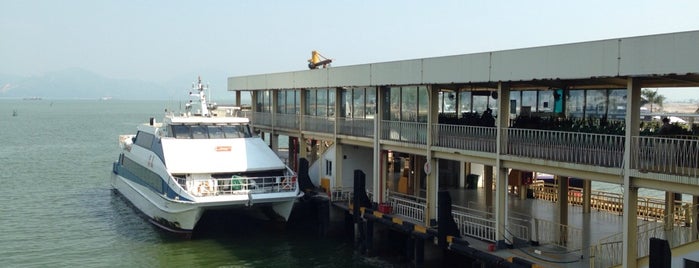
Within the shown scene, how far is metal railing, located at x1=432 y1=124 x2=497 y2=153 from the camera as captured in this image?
60.4ft

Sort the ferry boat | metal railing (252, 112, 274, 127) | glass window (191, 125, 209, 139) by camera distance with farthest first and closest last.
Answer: metal railing (252, 112, 274, 127) → glass window (191, 125, 209, 139) → the ferry boat

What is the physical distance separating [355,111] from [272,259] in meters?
6.24

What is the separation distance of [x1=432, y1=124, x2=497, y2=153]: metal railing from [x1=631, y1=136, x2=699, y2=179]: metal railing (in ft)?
15.6

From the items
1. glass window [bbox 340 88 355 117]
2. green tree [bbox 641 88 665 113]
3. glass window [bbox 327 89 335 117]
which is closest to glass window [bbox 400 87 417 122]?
glass window [bbox 340 88 355 117]

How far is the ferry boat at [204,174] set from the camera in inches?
940

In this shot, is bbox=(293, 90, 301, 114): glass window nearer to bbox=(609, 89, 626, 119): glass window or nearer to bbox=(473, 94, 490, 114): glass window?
bbox=(473, 94, 490, 114): glass window

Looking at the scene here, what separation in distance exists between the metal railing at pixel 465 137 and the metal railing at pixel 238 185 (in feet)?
22.5

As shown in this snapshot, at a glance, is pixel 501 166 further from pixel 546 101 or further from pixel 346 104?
pixel 346 104

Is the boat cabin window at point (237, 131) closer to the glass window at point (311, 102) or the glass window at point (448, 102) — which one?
the glass window at point (311, 102)

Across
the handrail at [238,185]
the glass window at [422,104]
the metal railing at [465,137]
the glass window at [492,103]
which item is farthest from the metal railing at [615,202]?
the handrail at [238,185]

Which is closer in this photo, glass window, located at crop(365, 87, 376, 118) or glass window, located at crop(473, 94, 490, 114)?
glass window, located at crop(473, 94, 490, 114)

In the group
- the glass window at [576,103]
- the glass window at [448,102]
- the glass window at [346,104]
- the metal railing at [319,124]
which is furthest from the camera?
the metal railing at [319,124]

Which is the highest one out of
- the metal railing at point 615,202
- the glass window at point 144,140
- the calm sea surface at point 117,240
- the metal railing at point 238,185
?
the glass window at point 144,140

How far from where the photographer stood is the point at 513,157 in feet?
56.1
